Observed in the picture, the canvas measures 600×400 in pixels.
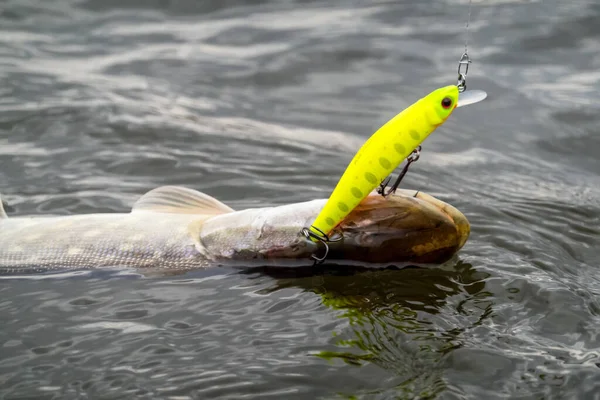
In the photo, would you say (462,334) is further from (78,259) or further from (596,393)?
(78,259)

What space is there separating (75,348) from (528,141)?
5.51 metres

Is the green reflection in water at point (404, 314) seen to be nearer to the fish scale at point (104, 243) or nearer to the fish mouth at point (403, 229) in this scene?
the fish mouth at point (403, 229)

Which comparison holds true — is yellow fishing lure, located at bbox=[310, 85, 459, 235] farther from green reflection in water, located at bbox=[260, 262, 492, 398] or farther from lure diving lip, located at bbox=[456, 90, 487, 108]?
green reflection in water, located at bbox=[260, 262, 492, 398]

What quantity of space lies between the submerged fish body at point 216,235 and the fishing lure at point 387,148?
12 cm

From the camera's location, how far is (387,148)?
371 cm

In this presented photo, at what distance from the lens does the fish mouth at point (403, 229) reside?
12.9ft

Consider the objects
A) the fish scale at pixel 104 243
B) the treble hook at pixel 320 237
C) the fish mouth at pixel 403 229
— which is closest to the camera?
the fish mouth at pixel 403 229

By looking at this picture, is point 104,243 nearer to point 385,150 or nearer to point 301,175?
point 385,150

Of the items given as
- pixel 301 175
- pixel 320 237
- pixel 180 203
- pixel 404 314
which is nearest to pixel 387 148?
pixel 320 237

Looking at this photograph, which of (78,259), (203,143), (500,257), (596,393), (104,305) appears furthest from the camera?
(203,143)

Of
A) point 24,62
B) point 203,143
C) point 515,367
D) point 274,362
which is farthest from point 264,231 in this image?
point 24,62

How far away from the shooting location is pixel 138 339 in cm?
373

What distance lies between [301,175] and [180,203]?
224 cm

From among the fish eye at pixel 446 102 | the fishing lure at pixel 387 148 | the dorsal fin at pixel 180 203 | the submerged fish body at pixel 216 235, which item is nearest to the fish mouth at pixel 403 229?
the submerged fish body at pixel 216 235
